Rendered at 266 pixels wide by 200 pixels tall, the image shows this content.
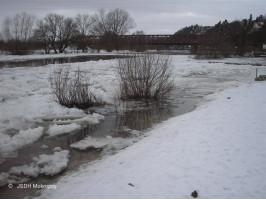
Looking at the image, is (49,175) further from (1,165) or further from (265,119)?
(265,119)

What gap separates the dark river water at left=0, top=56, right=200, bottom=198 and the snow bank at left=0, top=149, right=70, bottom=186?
0.13 m

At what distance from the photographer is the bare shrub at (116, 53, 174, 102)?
11.3 metres

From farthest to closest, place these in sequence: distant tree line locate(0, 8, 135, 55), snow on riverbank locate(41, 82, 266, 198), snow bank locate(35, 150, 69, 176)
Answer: distant tree line locate(0, 8, 135, 55) < snow bank locate(35, 150, 69, 176) < snow on riverbank locate(41, 82, 266, 198)

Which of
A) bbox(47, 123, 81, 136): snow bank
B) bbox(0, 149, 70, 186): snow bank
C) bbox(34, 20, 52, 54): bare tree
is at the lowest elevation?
bbox(0, 149, 70, 186): snow bank

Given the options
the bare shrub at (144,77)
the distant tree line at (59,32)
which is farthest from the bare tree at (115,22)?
the bare shrub at (144,77)

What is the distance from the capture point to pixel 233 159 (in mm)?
4684

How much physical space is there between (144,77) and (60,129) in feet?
16.5

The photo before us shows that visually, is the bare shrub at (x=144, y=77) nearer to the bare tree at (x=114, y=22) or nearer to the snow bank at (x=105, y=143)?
the snow bank at (x=105, y=143)

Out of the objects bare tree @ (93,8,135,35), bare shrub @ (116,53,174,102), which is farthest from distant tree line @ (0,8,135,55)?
bare shrub @ (116,53,174,102)

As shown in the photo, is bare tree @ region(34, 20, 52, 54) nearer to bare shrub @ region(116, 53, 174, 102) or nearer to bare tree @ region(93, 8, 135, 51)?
bare tree @ region(93, 8, 135, 51)

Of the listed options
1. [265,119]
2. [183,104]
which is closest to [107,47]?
[183,104]

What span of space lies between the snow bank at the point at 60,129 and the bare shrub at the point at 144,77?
419cm

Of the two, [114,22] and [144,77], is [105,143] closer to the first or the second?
[144,77]

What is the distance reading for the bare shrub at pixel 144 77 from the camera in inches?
446
